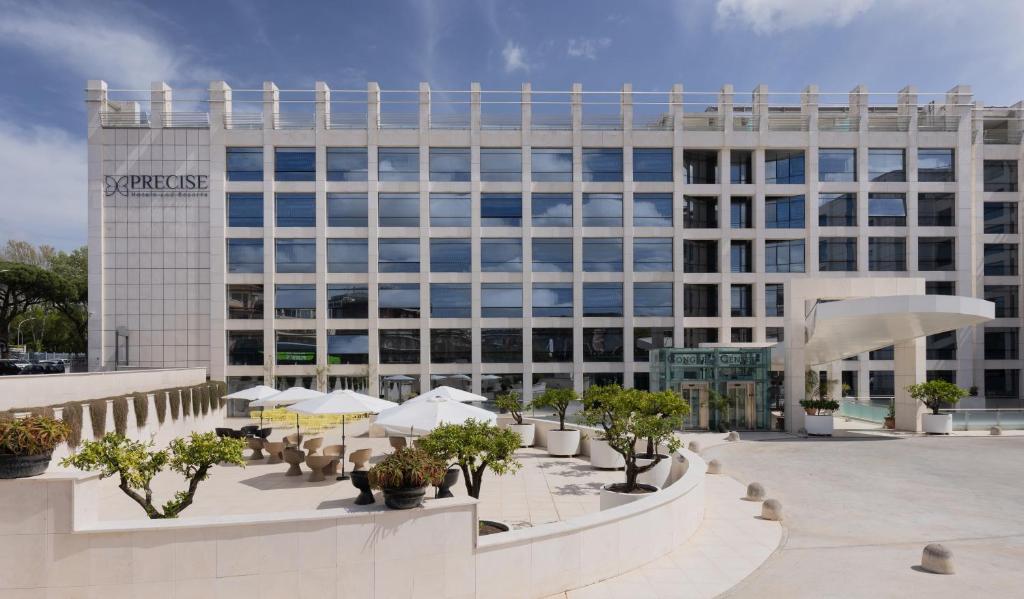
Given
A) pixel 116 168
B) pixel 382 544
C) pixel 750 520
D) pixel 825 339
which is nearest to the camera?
pixel 382 544

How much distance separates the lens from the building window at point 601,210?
42.3m

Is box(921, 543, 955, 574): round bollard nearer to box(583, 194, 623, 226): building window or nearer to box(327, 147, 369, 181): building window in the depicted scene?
box(583, 194, 623, 226): building window

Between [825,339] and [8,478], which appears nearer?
[8,478]

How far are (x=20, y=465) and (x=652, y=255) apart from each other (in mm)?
39173

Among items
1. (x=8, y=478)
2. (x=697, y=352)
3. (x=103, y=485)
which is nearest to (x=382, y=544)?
(x=8, y=478)

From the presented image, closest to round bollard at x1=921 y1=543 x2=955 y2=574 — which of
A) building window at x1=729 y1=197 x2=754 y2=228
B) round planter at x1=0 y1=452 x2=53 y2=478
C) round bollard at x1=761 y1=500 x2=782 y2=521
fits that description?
round bollard at x1=761 y1=500 x2=782 y2=521

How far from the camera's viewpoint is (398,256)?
4156cm

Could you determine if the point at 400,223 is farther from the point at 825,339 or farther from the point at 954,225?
the point at 954,225

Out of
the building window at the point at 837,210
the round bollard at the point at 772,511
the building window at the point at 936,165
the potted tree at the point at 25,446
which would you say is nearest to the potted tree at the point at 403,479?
the potted tree at the point at 25,446

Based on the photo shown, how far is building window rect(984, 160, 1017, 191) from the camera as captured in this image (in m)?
44.5

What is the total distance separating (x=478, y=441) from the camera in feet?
32.4

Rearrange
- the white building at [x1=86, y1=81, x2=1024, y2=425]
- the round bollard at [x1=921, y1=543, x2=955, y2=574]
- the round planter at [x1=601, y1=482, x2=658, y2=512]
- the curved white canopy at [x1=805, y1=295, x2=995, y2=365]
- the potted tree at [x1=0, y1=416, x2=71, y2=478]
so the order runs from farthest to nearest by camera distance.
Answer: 1. the white building at [x1=86, y1=81, x2=1024, y2=425]
2. the curved white canopy at [x1=805, y1=295, x2=995, y2=365]
3. the round planter at [x1=601, y1=482, x2=658, y2=512]
4. the round bollard at [x1=921, y1=543, x2=955, y2=574]
5. the potted tree at [x1=0, y1=416, x2=71, y2=478]

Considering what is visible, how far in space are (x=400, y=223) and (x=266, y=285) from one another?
10.2 metres

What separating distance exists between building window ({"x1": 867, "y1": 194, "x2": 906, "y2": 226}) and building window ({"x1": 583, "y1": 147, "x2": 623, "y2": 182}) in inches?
726
